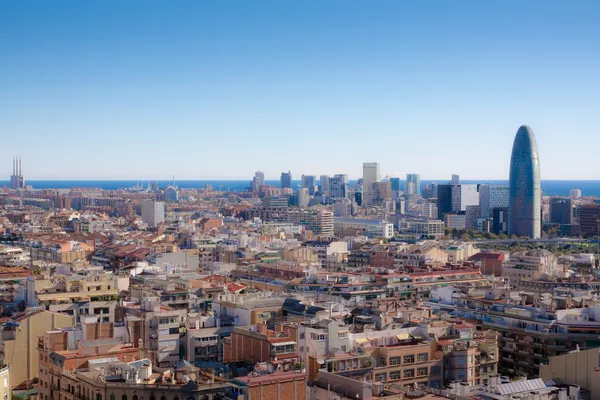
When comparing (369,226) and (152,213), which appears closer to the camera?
(369,226)

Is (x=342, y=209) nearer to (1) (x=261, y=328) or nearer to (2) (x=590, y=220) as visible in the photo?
(2) (x=590, y=220)

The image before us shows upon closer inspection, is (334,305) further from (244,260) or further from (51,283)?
(244,260)

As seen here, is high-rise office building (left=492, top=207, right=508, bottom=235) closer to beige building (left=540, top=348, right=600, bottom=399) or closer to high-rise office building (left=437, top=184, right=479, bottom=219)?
high-rise office building (left=437, top=184, right=479, bottom=219)

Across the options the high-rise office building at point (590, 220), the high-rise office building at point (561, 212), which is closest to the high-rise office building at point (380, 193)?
the high-rise office building at point (561, 212)

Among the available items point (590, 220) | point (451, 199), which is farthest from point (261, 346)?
point (451, 199)

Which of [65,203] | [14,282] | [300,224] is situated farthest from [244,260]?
[65,203]

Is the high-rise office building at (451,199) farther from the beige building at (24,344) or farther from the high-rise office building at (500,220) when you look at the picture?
the beige building at (24,344)

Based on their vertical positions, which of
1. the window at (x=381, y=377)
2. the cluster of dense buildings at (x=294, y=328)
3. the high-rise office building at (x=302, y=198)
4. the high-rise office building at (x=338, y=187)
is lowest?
the window at (x=381, y=377)
